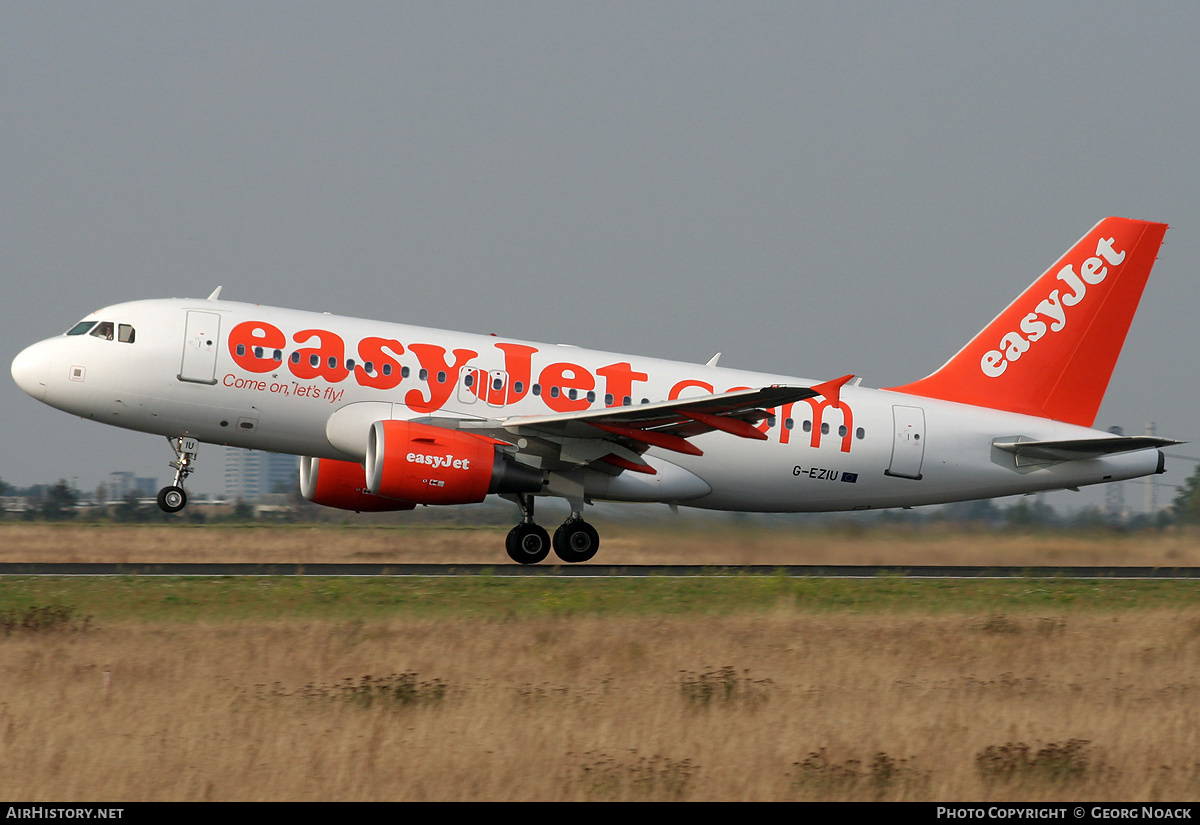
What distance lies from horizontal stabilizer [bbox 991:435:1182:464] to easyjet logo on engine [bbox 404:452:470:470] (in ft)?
34.5

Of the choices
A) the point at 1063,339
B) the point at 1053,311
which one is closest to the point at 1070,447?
the point at 1063,339

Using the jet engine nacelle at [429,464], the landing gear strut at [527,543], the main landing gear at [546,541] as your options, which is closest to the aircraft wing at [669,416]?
the jet engine nacelle at [429,464]

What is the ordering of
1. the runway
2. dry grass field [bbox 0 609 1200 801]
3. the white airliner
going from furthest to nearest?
the white airliner < the runway < dry grass field [bbox 0 609 1200 801]

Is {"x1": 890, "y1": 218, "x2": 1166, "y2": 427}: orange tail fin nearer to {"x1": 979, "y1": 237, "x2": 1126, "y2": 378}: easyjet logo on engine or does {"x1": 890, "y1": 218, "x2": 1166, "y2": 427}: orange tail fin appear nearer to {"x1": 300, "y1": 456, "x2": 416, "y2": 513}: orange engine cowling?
{"x1": 979, "y1": 237, "x2": 1126, "y2": 378}: easyjet logo on engine

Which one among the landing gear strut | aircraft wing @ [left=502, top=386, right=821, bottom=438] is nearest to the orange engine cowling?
the landing gear strut

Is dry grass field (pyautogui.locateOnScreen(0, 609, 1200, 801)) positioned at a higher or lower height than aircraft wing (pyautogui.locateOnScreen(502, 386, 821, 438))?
lower

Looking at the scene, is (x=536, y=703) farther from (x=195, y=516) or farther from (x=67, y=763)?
(x=195, y=516)

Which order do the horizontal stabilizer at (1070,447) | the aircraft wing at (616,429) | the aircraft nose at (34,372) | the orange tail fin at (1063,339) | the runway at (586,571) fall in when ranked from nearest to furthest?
the runway at (586,571)
the aircraft wing at (616,429)
the aircraft nose at (34,372)
the horizontal stabilizer at (1070,447)
the orange tail fin at (1063,339)

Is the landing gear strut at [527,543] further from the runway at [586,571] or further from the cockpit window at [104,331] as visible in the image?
the cockpit window at [104,331]

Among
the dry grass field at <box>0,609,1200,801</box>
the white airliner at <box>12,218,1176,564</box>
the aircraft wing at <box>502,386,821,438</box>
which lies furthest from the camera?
the white airliner at <box>12,218,1176,564</box>

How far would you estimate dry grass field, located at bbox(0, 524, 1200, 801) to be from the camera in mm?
8500

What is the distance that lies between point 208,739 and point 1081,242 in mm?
21026

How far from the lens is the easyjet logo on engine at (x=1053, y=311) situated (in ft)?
80.9
